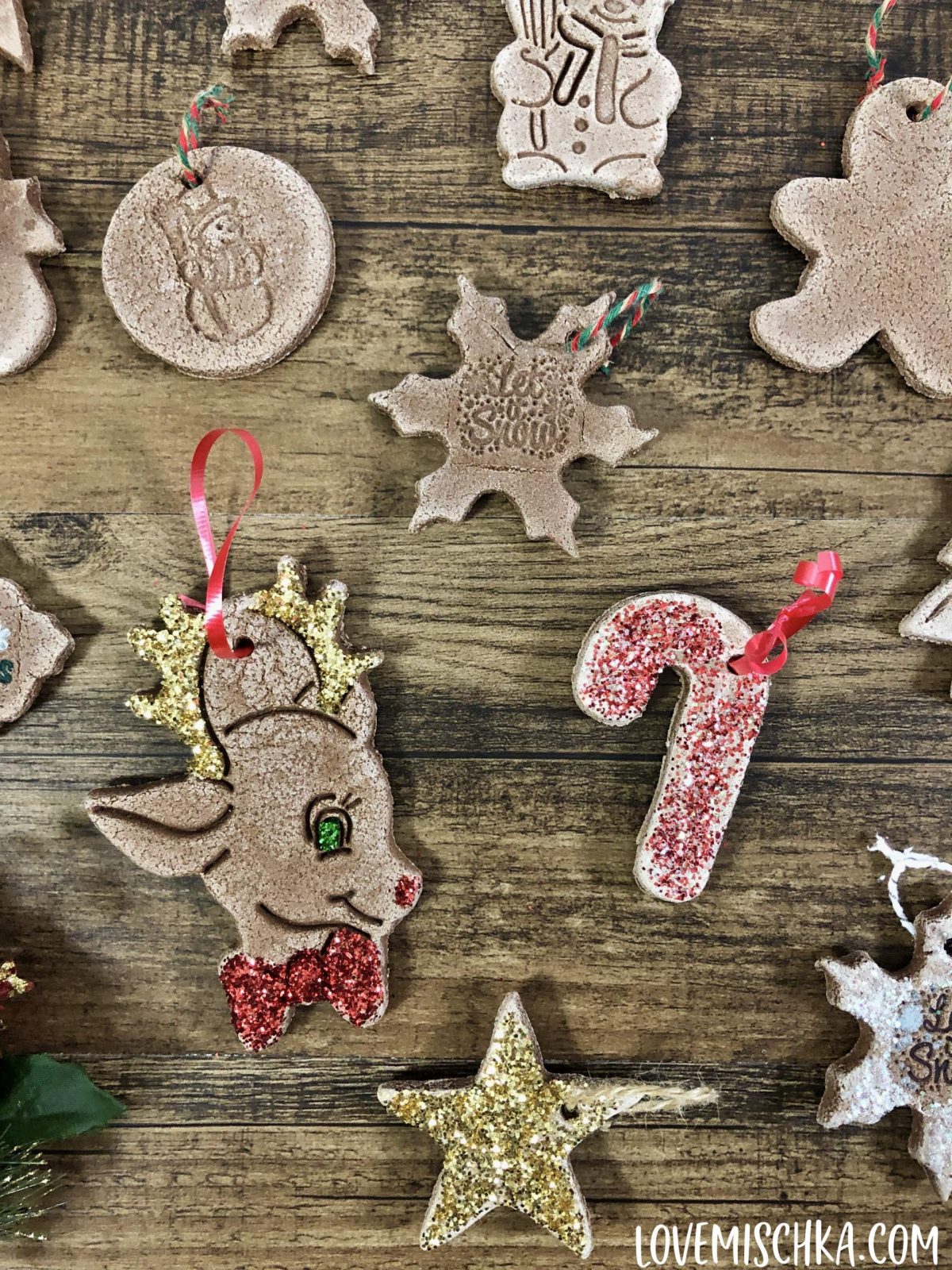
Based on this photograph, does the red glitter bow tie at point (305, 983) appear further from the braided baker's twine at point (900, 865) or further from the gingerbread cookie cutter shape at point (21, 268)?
the gingerbread cookie cutter shape at point (21, 268)

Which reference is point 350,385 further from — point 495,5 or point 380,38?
point 495,5

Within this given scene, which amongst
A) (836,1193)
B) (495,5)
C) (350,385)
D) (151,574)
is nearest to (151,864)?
(151,574)

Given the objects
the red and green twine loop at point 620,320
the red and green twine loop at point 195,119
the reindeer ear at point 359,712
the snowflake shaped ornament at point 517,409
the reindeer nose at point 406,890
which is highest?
the red and green twine loop at point 195,119

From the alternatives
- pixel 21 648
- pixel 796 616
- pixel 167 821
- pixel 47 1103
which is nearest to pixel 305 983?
pixel 167 821

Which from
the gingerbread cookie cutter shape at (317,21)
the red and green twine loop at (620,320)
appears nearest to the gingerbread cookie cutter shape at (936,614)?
the red and green twine loop at (620,320)

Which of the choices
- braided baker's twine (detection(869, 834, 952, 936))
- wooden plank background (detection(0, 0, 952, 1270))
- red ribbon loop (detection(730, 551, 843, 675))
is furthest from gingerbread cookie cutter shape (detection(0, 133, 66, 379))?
braided baker's twine (detection(869, 834, 952, 936))

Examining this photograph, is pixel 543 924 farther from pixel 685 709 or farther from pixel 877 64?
pixel 877 64
